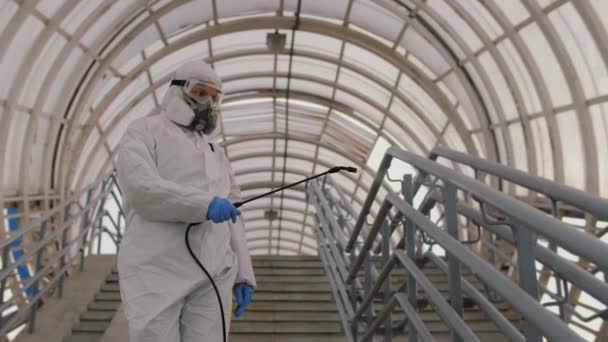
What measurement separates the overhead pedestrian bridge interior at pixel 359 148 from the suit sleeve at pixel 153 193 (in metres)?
1.14

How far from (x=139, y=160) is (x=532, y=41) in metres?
10.2

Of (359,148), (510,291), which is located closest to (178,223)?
(510,291)

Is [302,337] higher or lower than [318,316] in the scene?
lower

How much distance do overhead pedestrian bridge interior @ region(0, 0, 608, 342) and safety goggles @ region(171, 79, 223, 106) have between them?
1.17 m

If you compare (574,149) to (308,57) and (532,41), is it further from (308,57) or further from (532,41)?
(308,57)

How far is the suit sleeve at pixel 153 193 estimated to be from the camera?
2941 mm

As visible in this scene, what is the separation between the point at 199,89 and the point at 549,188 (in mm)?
1926

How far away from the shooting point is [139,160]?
306 cm

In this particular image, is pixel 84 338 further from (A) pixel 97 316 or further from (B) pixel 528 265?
(B) pixel 528 265

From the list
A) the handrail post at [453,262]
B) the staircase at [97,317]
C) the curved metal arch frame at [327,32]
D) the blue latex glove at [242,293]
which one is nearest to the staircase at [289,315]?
the staircase at [97,317]

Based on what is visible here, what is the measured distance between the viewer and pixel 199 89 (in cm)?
346

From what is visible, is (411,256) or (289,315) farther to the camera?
(289,315)

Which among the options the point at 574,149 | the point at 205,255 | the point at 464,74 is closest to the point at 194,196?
the point at 205,255

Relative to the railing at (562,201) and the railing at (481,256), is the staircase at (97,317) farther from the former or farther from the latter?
the railing at (562,201)
